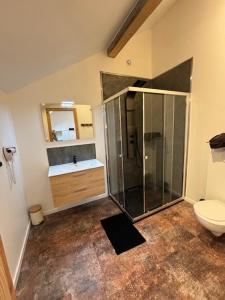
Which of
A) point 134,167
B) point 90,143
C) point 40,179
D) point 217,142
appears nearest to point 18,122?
point 40,179

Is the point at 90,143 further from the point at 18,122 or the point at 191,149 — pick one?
the point at 191,149

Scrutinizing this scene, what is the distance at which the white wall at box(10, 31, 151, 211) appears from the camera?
83.9 inches

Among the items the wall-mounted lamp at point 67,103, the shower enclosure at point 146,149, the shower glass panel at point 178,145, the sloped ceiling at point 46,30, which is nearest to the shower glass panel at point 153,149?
the shower enclosure at point 146,149

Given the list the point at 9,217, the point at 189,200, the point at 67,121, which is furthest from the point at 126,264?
the point at 67,121

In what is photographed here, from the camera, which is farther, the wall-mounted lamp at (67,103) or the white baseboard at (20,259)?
the wall-mounted lamp at (67,103)

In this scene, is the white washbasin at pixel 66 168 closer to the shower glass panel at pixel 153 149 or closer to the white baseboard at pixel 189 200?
the shower glass panel at pixel 153 149

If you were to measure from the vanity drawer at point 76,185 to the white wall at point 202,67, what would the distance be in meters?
1.58

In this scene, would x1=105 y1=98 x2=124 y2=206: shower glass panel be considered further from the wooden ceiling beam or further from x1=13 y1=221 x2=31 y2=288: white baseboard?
x1=13 y1=221 x2=31 y2=288: white baseboard

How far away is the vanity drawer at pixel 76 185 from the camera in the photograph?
→ 2.03 m

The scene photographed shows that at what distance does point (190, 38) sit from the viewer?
2084mm

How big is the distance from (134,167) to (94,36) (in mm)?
2157

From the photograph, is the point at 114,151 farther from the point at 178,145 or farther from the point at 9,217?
the point at 9,217

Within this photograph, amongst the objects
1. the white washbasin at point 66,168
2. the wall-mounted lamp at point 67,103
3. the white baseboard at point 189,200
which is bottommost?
the white baseboard at point 189,200

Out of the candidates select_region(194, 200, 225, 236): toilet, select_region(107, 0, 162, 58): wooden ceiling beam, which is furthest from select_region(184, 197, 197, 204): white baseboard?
select_region(107, 0, 162, 58): wooden ceiling beam
